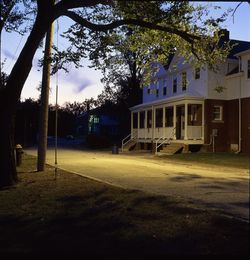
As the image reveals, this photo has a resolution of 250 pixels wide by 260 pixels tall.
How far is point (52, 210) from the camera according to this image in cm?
1046

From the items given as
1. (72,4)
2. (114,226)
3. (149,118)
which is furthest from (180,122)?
(114,226)

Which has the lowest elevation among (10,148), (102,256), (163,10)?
(102,256)

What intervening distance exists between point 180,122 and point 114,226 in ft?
101

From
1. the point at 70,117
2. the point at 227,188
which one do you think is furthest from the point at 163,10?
the point at 70,117

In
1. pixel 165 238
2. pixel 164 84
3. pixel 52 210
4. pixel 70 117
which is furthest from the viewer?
pixel 70 117

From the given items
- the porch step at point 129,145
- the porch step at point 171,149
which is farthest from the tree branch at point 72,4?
the porch step at point 129,145

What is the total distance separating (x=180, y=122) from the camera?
39000 mm

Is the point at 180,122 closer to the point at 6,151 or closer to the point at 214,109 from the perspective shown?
the point at 214,109

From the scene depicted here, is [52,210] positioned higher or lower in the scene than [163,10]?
lower

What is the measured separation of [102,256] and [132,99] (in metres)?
53.5

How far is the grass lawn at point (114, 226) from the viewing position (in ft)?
23.6

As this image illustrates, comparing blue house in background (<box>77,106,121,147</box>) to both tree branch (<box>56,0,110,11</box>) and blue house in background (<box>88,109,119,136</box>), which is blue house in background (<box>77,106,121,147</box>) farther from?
tree branch (<box>56,0,110,11</box>)

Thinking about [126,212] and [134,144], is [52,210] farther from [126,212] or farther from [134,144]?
[134,144]

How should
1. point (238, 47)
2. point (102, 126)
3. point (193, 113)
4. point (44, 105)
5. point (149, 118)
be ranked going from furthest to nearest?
point (102, 126) < point (149, 118) < point (238, 47) < point (193, 113) < point (44, 105)
